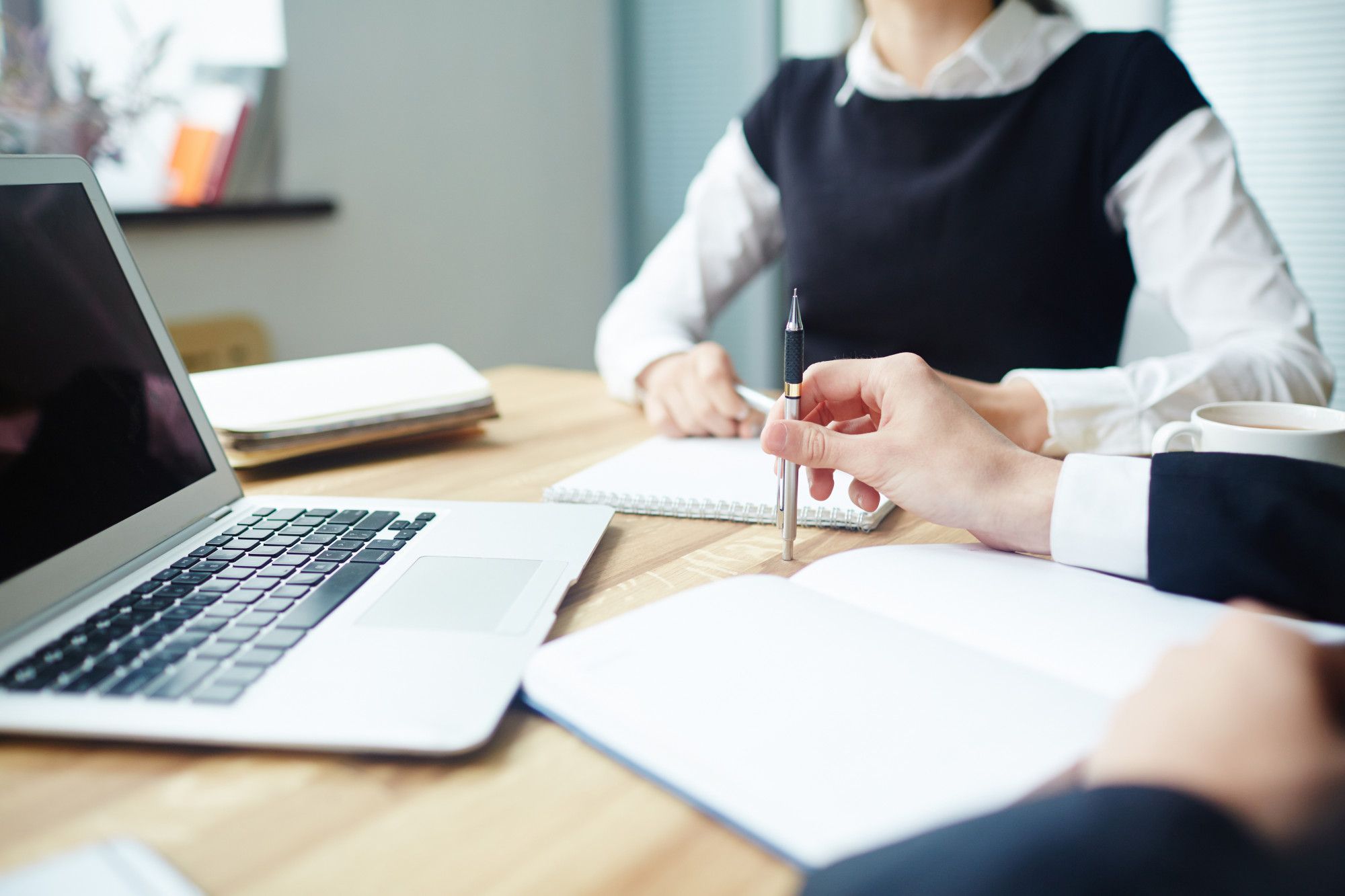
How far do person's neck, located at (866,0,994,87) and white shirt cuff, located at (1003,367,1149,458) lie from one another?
0.61 meters

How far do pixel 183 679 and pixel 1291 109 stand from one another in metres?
2.30

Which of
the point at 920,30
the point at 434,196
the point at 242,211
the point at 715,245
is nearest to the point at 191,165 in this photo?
the point at 242,211

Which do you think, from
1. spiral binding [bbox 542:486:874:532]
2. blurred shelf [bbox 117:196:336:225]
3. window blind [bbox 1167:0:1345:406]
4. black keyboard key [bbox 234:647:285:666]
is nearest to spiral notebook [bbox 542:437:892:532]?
spiral binding [bbox 542:486:874:532]

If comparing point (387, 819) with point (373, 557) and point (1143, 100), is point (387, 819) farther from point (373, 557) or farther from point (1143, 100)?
point (1143, 100)

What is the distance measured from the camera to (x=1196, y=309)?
1092 millimetres

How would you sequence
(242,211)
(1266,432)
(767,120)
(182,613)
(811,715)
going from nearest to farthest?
1. (811,715)
2. (182,613)
3. (1266,432)
4. (767,120)
5. (242,211)

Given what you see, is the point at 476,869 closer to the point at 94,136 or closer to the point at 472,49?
the point at 94,136

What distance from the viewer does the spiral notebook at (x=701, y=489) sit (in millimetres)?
701

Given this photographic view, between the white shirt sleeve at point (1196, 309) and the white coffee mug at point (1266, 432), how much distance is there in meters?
0.19

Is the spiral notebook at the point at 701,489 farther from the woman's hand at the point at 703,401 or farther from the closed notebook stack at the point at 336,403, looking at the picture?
the closed notebook stack at the point at 336,403

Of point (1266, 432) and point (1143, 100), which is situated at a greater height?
point (1143, 100)

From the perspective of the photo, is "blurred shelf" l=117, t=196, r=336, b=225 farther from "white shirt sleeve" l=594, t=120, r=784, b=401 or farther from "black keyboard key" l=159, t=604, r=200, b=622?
"black keyboard key" l=159, t=604, r=200, b=622

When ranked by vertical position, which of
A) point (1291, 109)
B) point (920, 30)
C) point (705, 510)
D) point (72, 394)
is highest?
point (920, 30)

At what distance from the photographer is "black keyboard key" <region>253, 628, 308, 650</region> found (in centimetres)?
46
